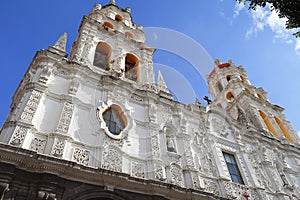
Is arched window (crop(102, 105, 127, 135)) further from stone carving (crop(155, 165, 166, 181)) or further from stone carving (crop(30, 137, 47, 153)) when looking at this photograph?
stone carving (crop(30, 137, 47, 153))

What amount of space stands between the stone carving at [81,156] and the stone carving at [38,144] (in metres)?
1.07

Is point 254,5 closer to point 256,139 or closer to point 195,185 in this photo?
point 195,185


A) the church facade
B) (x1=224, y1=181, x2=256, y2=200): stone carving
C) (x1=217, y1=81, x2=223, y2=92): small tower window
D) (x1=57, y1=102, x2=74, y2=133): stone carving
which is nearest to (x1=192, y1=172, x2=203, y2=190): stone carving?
the church facade

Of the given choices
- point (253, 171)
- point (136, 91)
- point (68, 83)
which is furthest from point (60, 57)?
point (253, 171)

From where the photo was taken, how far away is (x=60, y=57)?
1120cm

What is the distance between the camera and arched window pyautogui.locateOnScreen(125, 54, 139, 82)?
48.7 ft

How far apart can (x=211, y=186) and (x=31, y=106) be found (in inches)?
318

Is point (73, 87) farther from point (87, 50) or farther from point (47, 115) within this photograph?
A: point (87, 50)

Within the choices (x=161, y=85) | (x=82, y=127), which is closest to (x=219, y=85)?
(x=161, y=85)

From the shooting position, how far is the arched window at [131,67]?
14.8 metres

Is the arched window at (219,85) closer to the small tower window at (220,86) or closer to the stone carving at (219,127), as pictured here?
the small tower window at (220,86)

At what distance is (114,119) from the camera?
1104 centimetres

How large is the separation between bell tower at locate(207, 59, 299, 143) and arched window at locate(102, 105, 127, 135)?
785 cm

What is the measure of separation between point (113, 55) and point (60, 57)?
416 centimetres
